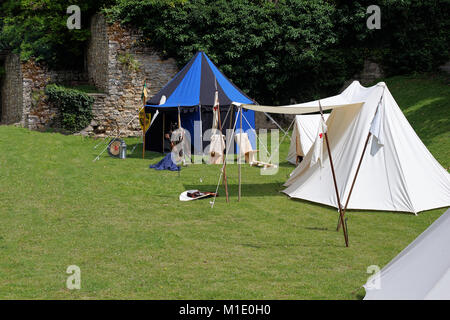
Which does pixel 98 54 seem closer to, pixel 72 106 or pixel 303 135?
pixel 72 106

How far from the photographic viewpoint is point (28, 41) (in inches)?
804

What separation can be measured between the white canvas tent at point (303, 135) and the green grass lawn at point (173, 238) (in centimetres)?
157

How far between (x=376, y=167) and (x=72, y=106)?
13.8 m

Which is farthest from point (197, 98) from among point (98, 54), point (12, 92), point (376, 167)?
point (12, 92)

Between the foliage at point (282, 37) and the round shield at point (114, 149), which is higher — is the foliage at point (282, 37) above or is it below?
above

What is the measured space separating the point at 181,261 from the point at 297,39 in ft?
51.3

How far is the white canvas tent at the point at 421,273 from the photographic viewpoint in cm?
384

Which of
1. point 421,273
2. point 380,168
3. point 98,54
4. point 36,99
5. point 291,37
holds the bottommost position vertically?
point 421,273

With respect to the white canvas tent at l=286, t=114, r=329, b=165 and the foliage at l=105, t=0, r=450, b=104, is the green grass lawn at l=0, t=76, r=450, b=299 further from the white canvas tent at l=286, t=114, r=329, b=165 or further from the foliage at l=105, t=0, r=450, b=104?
the foliage at l=105, t=0, r=450, b=104

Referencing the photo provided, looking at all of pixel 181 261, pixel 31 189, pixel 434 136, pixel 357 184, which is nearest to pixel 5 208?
pixel 31 189

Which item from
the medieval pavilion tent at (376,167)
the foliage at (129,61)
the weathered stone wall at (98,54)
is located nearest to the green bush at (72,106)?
the weathered stone wall at (98,54)

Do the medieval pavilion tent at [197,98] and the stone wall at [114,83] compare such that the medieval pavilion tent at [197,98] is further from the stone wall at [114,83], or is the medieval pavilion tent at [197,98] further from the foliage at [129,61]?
the foliage at [129,61]

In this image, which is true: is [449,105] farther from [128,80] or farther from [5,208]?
[5,208]

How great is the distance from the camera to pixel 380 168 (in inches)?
341
